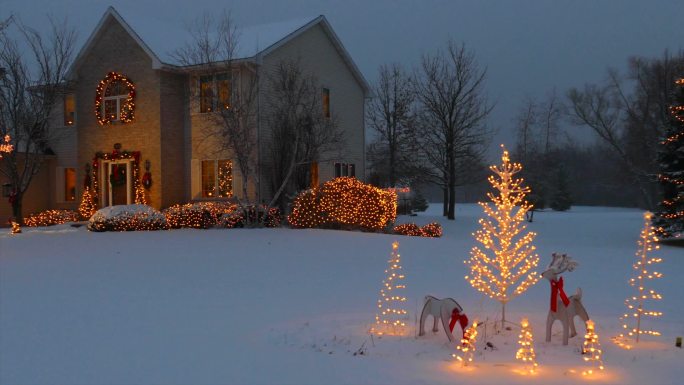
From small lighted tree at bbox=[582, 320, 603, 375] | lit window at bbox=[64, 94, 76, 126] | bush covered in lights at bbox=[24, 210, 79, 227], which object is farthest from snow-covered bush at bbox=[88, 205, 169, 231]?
small lighted tree at bbox=[582, 320, 603, 375]

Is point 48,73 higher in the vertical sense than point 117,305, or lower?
higher

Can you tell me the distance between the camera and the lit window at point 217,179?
20.5 m

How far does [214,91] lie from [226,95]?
43 centimetres

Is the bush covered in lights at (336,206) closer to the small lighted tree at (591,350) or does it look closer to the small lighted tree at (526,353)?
the small lighted tree at (591,350)

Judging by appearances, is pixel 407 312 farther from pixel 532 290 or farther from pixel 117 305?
pixel 117 305

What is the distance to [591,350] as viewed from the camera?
18.2 feet

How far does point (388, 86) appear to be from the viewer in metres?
37.9

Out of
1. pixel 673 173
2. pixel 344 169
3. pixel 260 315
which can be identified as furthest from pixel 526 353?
pixel 344 169

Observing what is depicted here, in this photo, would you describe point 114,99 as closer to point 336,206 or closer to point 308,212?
point 308,212

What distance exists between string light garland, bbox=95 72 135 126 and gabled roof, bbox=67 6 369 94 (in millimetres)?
1493

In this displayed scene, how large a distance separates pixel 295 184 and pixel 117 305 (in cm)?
1382

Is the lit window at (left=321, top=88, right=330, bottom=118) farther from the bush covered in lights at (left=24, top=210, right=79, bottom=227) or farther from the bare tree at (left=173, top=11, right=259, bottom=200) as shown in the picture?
the bush covered in lights at (left=24, top=210, right=79, bottom=227)

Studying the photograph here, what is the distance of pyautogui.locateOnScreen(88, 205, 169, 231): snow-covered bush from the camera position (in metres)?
17.1

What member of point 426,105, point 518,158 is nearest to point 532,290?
point 426,105
